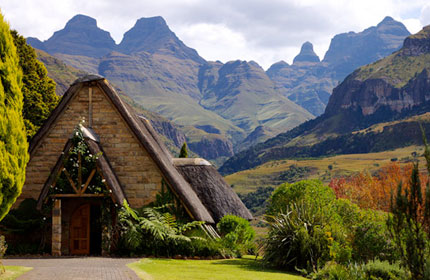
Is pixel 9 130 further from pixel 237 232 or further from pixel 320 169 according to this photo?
pixel 320 169

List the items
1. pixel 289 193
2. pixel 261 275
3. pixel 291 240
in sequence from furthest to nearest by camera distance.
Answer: pixel 289 193 → pixel 291 240 → pixel 261 275

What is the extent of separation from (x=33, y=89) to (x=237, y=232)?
1930 centimetres

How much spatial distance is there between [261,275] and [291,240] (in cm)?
293

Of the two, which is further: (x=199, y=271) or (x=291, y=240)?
(x=291, y=240)

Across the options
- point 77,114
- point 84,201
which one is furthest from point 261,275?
point 77,114

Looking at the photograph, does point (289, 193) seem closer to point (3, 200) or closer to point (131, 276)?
point (131, 276)

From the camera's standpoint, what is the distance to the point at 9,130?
1388 cm

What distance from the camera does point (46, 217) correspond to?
22.0m

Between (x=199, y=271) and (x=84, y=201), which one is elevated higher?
(x=84, y=201)

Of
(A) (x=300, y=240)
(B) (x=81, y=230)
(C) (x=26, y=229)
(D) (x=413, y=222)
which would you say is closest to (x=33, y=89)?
(C) (x=26, y=229)

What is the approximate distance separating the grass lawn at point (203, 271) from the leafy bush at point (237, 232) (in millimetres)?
2746

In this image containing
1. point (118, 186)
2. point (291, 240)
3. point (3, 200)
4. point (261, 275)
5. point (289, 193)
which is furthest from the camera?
point (289, 193)

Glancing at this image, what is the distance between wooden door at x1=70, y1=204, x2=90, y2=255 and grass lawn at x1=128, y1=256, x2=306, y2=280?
4.95m

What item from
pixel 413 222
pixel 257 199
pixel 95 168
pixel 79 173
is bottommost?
pixel 257 199
